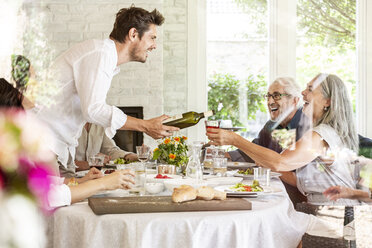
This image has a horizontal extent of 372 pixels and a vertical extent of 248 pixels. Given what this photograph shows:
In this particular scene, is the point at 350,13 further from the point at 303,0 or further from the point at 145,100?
the point at 145,100

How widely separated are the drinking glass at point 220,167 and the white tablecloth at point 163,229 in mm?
551

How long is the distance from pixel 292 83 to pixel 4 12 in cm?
241

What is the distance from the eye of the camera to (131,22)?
175cm

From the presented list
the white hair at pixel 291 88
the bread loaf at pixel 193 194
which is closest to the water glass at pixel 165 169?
the bread loaf at pixel 193 194

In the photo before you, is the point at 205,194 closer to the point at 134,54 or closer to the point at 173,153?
the point at 173,153

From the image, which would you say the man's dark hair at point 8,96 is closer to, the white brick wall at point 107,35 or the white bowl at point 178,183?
the white bowl at point 178,183

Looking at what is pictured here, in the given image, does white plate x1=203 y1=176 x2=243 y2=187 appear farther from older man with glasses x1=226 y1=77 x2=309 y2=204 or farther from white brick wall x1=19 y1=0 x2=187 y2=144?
white brick wall x1=19 y1=0 x2=187 y2=144

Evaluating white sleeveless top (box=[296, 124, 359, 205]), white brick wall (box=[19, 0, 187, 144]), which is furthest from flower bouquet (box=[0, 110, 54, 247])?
white brick wall (box=[19, 0, 187, 144])

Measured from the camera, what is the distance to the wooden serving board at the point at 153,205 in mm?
1020

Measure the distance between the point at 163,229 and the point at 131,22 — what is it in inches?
39.7

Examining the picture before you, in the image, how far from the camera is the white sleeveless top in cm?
156

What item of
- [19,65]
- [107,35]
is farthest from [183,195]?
[107,35]

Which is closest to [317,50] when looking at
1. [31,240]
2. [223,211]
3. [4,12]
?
[4,12]

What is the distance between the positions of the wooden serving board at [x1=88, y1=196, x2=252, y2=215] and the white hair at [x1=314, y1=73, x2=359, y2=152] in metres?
0.65
